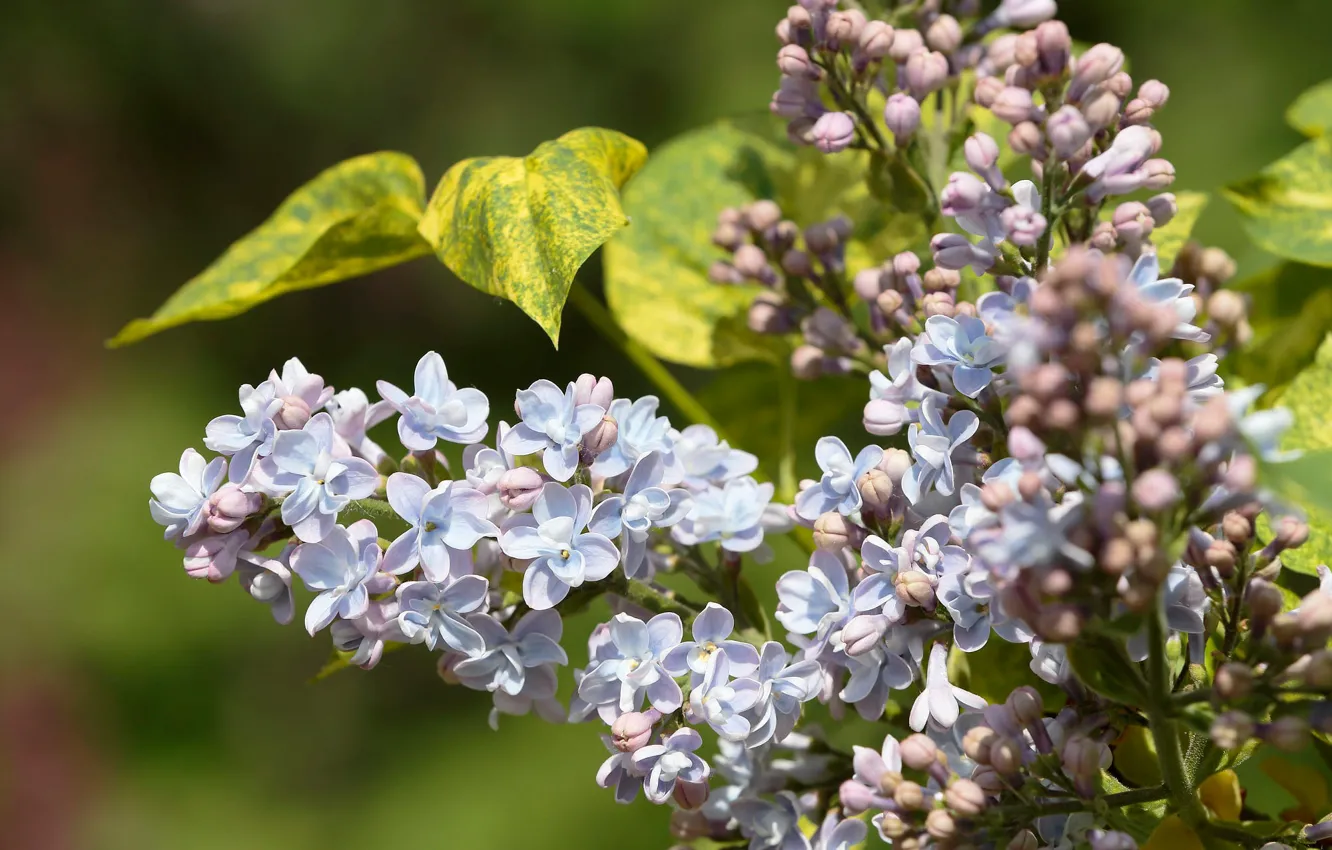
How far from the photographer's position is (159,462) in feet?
13.9

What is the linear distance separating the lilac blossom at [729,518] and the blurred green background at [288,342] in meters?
2.14

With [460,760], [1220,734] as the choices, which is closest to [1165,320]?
[1220,734]

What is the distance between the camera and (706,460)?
0.86 meters

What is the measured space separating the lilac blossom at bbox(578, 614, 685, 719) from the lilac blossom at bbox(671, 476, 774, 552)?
0.08 meters

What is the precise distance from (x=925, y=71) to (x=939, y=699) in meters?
0.47

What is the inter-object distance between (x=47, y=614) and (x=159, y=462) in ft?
2.28

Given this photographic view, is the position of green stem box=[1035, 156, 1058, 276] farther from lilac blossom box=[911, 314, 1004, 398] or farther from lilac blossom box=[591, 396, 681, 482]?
lilac blossom box=[591, 396, 681, 482]

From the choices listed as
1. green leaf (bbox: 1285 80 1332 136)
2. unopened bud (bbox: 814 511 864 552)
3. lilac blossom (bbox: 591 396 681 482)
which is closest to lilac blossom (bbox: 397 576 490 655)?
lilac blossom (bbox: 591 396 681 482)

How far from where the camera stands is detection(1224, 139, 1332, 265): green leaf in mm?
1038

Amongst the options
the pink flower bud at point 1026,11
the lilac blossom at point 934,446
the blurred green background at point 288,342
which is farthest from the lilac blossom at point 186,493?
the blurred green background at point 288,342

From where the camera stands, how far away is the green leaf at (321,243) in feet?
3.67

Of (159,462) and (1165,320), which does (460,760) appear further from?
(1165,320)

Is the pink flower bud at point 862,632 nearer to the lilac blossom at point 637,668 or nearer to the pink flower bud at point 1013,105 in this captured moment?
the lilac blossom at point 637,668

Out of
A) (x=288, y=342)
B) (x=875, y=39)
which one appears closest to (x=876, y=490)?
(x=875, y=39)
